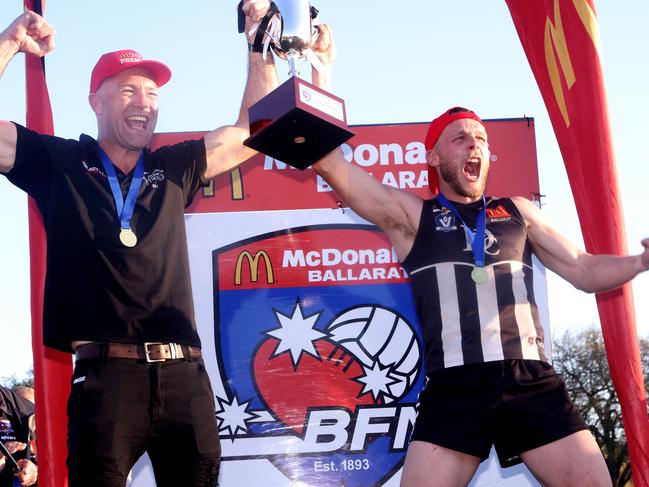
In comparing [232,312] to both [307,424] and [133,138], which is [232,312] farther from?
[133,138]

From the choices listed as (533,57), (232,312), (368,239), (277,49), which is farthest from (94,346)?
(533,57)

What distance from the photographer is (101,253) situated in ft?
10.5

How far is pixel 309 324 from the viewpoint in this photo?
5254 millimetres

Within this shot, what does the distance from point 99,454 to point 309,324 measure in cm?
239

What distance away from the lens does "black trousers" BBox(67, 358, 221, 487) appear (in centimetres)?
300

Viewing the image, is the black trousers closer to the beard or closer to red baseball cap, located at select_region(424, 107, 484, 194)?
the beard

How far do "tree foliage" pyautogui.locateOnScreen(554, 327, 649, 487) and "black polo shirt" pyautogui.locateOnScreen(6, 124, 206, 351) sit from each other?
22.4 metres

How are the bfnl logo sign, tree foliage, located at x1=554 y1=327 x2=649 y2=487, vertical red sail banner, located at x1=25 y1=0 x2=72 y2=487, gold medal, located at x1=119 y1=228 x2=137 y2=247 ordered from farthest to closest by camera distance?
tree foliage, located at x1=554 y1=327 x2=649 y2=487 < the bfnl logo sign < vertical red sail banner, located at x1=25 y1=0 x2=72 y2=487 < gold medal, located at x1=119 y1=228 x2=137 y2=247

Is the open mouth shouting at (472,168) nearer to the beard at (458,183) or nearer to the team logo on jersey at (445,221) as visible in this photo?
the beard at (458,183)

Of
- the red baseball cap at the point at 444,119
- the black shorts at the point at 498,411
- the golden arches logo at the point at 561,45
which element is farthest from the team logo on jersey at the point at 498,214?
the golden arches logo at the point at 561,45

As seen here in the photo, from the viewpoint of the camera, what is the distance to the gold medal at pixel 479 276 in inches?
140

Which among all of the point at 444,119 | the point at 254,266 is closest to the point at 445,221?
the point at 444,119

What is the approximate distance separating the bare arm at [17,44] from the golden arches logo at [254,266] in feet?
6.55

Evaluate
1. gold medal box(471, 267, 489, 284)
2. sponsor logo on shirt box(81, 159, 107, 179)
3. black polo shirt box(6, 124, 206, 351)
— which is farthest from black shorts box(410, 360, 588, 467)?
sponsor logo on shirt box(81, 159, 107, 179)
